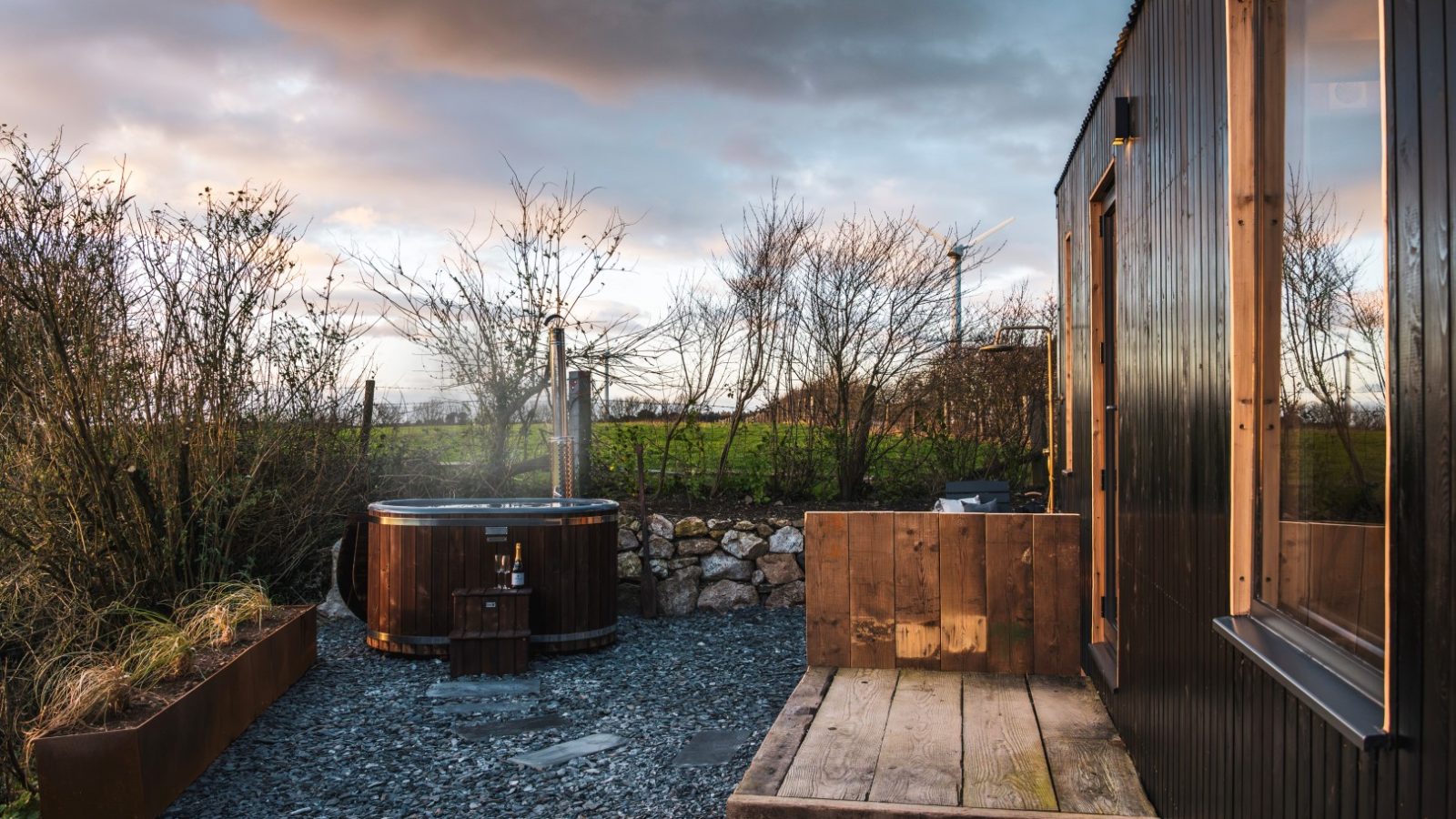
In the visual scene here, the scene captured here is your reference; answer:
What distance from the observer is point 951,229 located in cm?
1056

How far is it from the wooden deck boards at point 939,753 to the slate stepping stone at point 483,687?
205 centimetres

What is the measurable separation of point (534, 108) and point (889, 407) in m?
4.18

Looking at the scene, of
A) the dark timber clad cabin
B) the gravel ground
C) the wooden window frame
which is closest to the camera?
the dark timber clad cabin

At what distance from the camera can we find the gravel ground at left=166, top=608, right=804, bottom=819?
13.3ft

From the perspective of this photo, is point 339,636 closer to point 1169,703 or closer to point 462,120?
point 462,120

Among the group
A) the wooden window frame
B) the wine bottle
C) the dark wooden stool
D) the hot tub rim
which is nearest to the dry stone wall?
the hot tub rim

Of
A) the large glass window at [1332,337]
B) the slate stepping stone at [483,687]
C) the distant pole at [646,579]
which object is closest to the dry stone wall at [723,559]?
the distant pole at [646,579]

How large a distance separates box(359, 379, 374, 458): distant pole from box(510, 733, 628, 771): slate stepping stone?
4.64 metres

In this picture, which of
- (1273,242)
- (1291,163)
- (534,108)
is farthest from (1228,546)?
(534,108)

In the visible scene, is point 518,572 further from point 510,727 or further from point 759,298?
point 759,298

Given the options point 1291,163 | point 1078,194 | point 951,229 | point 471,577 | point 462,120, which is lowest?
point 471,577

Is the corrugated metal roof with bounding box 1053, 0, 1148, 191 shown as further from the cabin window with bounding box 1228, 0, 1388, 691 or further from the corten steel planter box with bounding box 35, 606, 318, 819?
the corten steel planter box with bounding box 35, 606, 318, 819

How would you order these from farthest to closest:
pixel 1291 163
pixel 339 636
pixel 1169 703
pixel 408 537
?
pixel 339 636
pixel 408 537
pixel 1169 703
pixel 1291 163

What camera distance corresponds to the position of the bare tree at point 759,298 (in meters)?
9.88
